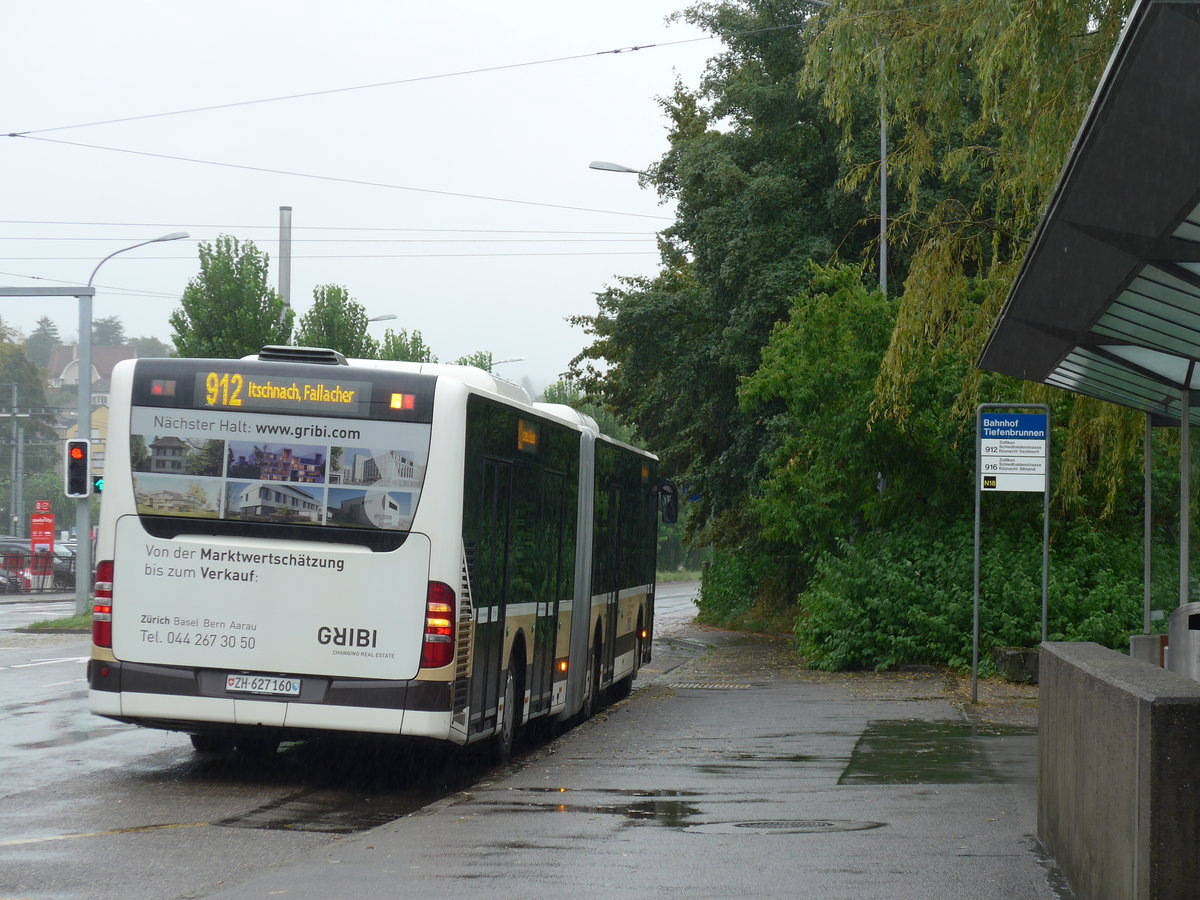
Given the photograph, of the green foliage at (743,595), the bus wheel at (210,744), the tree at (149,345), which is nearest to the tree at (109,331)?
the tree at (149,345)

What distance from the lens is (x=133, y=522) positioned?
1102cm

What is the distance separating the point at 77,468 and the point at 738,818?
22611 mm

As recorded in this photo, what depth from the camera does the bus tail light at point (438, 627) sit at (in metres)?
10.6

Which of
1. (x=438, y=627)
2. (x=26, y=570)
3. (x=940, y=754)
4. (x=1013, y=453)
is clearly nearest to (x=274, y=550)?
(x=438, y=627)

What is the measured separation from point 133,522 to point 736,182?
21.7 meters

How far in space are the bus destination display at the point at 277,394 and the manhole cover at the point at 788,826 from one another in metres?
3.73

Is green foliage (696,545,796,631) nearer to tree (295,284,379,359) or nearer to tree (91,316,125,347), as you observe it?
tree (295,284,379,359)

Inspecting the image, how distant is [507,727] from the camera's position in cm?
1260

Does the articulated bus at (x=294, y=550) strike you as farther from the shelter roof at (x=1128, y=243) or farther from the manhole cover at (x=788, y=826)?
the shelter roof at (x=1128, y=243)

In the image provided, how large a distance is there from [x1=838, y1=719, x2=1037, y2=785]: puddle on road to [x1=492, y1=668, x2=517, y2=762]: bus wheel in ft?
8.57

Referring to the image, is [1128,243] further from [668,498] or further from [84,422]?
[84,422]

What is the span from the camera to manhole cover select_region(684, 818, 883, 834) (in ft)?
29.3

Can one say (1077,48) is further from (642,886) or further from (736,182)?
(736,182)

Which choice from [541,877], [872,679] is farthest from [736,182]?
[541,877]
